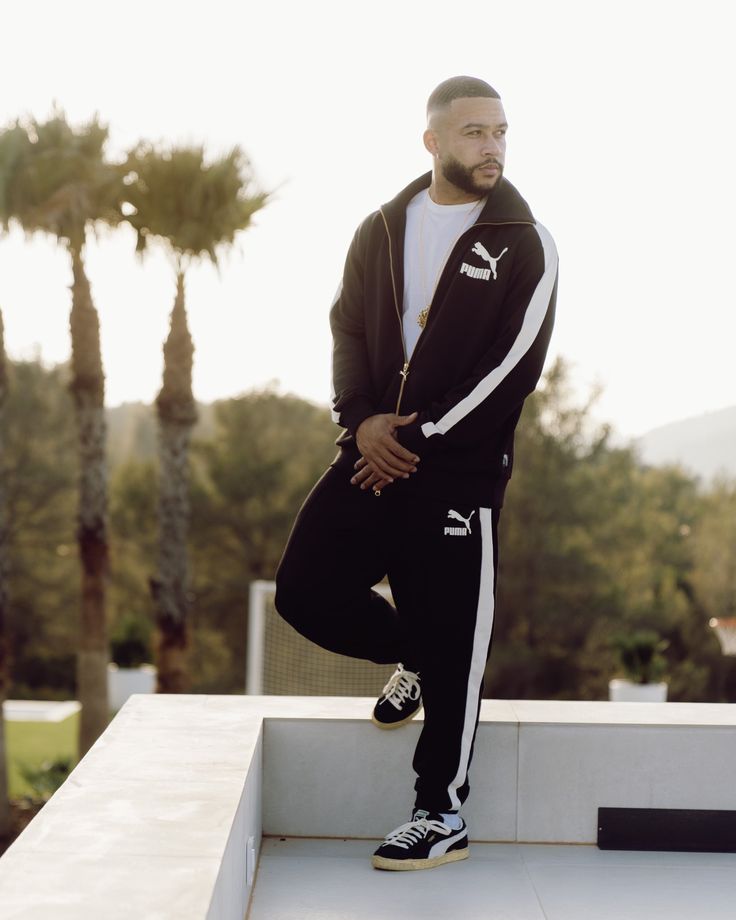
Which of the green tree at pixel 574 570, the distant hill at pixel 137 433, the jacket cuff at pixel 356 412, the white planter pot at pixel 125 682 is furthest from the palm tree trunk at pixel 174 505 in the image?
the distant hill at pixel 137 433

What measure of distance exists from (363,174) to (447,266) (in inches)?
601

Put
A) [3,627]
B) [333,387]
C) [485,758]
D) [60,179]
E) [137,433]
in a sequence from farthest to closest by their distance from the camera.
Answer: [137,433], [60,179], [3,627], [485,758], [333,387]

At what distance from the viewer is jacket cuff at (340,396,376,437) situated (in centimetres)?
260

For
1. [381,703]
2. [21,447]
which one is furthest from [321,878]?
[21,447]

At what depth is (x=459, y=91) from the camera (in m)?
2.55

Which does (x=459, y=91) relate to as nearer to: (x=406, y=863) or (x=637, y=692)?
(x=406, y=863)

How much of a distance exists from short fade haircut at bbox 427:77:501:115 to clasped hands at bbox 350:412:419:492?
669mm

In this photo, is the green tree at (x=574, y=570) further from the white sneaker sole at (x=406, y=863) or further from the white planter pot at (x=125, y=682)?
the white sneaker sole at (x=406, y=863)

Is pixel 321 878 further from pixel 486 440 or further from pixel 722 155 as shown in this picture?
pixel 722 155

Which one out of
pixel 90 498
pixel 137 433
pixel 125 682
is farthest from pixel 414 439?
pixel 137 433

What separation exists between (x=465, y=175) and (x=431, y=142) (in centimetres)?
13

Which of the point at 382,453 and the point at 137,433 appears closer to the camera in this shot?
the point at 382,453

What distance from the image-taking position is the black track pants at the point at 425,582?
255 centimetres

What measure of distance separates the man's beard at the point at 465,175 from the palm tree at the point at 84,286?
10.4 m
